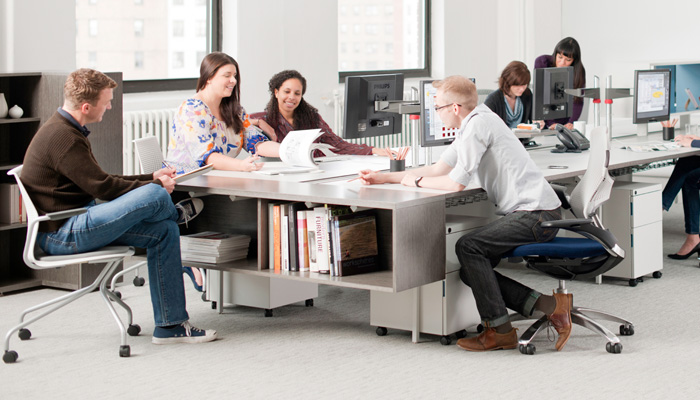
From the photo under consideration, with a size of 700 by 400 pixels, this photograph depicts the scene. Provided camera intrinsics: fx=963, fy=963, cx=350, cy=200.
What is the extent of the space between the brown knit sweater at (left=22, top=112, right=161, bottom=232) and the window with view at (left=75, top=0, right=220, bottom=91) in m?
2.89

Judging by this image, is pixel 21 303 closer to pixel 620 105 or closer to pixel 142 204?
pixel 142 204

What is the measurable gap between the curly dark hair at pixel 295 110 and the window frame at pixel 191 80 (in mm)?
1942

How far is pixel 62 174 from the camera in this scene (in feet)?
12.6

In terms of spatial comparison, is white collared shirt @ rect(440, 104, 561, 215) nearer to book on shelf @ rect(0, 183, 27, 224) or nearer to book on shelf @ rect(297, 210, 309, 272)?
book on shelf @ rect(297, 210, 309, 272)

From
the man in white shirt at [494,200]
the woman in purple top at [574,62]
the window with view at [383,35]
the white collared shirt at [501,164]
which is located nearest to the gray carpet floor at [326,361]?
the man in white shirt at [494,200]

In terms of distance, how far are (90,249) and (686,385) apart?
2356mm

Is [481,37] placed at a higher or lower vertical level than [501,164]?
higher

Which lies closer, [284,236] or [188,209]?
[284,236]

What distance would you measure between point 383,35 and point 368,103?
14.5 feet

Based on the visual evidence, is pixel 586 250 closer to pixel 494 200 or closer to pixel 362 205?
pixel 494 200

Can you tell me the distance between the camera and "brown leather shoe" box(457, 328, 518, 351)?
13.0 ft

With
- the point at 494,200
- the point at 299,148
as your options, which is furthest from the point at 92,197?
the point at 494,200

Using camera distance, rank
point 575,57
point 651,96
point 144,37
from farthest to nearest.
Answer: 1. point 144,37
2. point 575,57
3. point 651,96

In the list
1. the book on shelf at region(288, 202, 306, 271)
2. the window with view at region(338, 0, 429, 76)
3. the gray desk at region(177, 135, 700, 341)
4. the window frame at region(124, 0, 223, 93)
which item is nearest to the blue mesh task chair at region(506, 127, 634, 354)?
the gray desk at region(177, 135, 700, 341)
